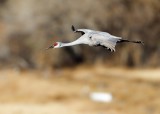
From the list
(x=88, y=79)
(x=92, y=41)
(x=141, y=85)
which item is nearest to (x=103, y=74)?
(x=88, y=79)

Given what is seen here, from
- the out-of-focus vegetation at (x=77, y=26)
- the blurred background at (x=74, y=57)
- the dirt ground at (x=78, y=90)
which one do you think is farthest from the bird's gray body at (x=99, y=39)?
the out-of-focus vegetation at (x=77, y=26)

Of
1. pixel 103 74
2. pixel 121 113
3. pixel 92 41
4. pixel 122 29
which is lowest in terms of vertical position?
pixel 92 41

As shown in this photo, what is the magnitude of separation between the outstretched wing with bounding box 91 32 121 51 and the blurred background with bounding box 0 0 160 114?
12372 mm

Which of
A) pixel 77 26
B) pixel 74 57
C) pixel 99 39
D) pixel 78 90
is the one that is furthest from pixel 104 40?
pixel 74 57

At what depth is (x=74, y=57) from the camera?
2227 centimetres

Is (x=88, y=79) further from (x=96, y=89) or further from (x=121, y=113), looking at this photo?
(x=121, y=113)

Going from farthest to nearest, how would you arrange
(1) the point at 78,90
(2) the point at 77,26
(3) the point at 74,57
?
1. (3) the point at 74,57
2. (2) the point at 77,26
3. (1) the point at 78,90

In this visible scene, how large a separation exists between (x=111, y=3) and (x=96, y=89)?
12.6ft

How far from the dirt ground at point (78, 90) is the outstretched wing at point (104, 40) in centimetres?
1166

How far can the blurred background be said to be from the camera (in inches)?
711

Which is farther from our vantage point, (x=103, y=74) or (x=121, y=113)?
(x=103, y=74)

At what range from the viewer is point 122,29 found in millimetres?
20484

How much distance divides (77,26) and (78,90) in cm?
290

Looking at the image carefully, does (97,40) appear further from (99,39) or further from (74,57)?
(74,57)
